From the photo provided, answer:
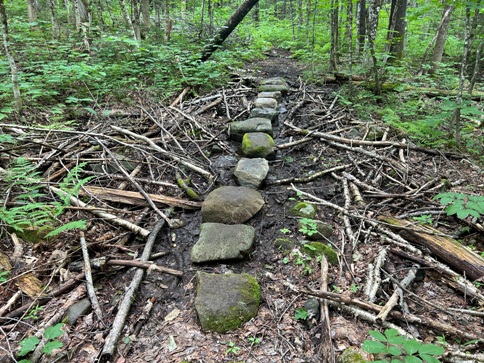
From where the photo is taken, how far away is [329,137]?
557cm

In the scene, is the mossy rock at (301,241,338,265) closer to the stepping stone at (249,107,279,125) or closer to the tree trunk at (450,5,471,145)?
the tree trunk at (450,5,471,145)

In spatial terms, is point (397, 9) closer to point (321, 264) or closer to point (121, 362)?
point (321, 264)

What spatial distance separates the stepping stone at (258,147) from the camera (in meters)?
5.32

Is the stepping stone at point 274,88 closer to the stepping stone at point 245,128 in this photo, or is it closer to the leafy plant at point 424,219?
the stepping stone at point 245,128

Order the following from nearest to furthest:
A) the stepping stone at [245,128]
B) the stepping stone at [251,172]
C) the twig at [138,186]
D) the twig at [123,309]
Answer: the twig at [123,309], the twig at [138,186], the stepping stone at [251,172], the stepping stone at [245,128]

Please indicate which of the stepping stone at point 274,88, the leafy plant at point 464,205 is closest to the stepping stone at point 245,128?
the stepping stone at point 274,88

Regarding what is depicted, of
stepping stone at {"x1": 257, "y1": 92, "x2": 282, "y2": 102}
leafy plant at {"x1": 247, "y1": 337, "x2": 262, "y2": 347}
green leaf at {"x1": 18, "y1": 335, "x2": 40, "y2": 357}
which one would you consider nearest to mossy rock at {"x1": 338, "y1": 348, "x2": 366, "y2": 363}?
leafy plant at {"x1": 247, "y1": 337, "x2": 262, "y2": 347}

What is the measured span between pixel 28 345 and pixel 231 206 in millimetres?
2489

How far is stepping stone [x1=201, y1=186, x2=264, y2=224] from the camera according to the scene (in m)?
3.87

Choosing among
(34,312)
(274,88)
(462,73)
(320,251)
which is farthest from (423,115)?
(34,312)

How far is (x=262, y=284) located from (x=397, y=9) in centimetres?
999

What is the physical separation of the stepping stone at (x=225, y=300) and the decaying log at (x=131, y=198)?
1414mm

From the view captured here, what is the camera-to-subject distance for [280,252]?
3.43 meters

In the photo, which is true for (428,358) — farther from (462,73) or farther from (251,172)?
(462,73)
